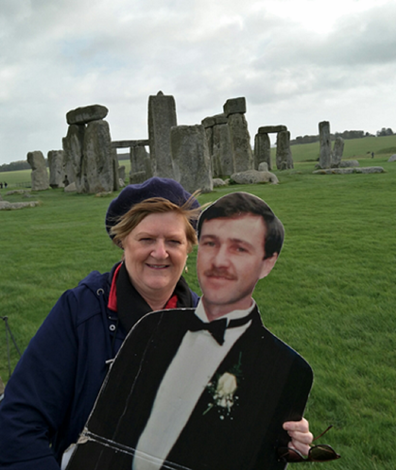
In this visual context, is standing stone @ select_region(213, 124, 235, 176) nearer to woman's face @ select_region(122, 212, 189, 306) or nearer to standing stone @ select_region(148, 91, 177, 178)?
standing stone @ select_region(148, 91, 177, 178)

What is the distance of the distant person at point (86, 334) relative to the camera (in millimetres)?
1586

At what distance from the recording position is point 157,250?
65.1 inches

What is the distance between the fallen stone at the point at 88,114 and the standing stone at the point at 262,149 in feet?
37.2

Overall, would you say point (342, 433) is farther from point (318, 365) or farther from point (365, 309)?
point (365, 309)

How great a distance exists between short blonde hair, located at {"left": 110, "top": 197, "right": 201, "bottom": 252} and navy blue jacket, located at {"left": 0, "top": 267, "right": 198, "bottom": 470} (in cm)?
31

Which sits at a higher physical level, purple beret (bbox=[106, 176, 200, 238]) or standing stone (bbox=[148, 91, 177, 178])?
standing stone (bbox=[148, 91, 177, 178])

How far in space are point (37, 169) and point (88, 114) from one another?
8148 millimetres

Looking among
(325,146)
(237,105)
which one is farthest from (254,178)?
(325,146)

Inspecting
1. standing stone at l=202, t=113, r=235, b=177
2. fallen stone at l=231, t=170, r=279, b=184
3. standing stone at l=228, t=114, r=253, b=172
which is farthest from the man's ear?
standing stone at l=202, t=113, r=235, b=177

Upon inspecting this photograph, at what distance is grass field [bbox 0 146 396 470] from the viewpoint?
277cm

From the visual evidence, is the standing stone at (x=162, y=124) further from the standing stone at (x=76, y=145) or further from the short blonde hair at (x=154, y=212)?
the short blonde hair at (x=154, y=212)

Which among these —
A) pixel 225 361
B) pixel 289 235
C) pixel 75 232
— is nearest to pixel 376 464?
pixel 225 361

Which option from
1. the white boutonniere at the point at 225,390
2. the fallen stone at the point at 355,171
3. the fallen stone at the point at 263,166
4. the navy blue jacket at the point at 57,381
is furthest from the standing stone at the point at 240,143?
the white boutonniere at the point at 225,390

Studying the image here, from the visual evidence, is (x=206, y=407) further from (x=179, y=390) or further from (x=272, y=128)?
(x=272, y=128)
